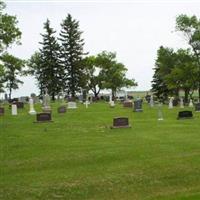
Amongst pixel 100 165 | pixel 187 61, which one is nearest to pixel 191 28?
pixel 187 61

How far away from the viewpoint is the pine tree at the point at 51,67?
225 ft

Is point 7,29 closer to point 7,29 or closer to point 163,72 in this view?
point 7,29

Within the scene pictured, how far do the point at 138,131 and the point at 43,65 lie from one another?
49.3m

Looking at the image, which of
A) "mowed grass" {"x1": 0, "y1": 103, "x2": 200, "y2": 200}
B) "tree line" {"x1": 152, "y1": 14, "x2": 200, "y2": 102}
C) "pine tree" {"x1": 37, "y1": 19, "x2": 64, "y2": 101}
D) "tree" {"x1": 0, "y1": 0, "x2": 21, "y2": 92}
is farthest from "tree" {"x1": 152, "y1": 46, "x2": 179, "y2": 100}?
"mowed grass" {"x1": 0, "y1": 103, "x2": 200, "y2": 200}

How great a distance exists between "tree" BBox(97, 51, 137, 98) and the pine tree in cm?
1302

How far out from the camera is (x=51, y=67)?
68750 millimetres

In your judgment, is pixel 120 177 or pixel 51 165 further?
pixel 51 165

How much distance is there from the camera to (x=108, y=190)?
35.0ft

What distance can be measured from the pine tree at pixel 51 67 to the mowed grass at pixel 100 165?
47.8 metres

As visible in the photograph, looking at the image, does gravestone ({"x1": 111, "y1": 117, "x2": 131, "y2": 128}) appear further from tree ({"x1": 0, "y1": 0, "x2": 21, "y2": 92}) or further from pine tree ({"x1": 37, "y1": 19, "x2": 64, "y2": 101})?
pine tree ({"x1": 37, "y1": 19, "x2": 64, "y2": 101})

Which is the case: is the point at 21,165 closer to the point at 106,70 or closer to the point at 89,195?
the point at 89,195

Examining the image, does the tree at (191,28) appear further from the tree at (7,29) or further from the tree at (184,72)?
the tree at (7,29)

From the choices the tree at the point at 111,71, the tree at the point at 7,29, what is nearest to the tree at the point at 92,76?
the tree at the point at 111,71

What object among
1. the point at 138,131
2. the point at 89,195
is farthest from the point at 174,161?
the point at 138,131
